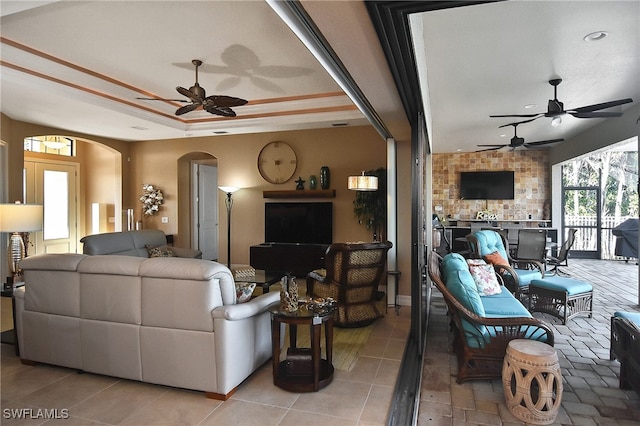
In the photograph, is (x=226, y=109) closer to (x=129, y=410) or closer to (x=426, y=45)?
(x=426, y=45)

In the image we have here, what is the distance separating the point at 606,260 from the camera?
8883 millimetres

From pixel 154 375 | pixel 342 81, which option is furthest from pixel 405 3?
pixel 154 375

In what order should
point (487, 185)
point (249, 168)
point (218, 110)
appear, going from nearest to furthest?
1. point (218, 110)
2. point (249, 168)
3. point (487, 185)

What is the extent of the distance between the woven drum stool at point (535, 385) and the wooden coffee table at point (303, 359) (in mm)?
1277

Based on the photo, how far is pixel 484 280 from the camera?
12.3 ft

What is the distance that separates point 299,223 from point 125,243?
8.97 ft

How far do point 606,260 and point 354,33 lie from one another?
990cm

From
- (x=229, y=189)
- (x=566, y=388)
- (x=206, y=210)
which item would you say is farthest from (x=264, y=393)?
(x=206, y=210)

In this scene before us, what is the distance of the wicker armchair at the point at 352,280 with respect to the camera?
3.88 m

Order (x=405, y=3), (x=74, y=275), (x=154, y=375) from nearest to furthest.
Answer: (x=405, y=3) < (x=154, y=375) < (x=74, y=275)

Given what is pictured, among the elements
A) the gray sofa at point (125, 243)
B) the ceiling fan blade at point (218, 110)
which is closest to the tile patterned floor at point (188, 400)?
the gray sofa at point (125, 243)

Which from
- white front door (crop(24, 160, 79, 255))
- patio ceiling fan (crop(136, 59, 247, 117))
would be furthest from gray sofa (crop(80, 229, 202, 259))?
white front door (crop(24, 160, 79, 255))

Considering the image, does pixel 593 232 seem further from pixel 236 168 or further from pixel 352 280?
pixel 236 168

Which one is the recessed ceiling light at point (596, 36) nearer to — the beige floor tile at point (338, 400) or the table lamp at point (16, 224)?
the beige floor tile at point (338, 400)
